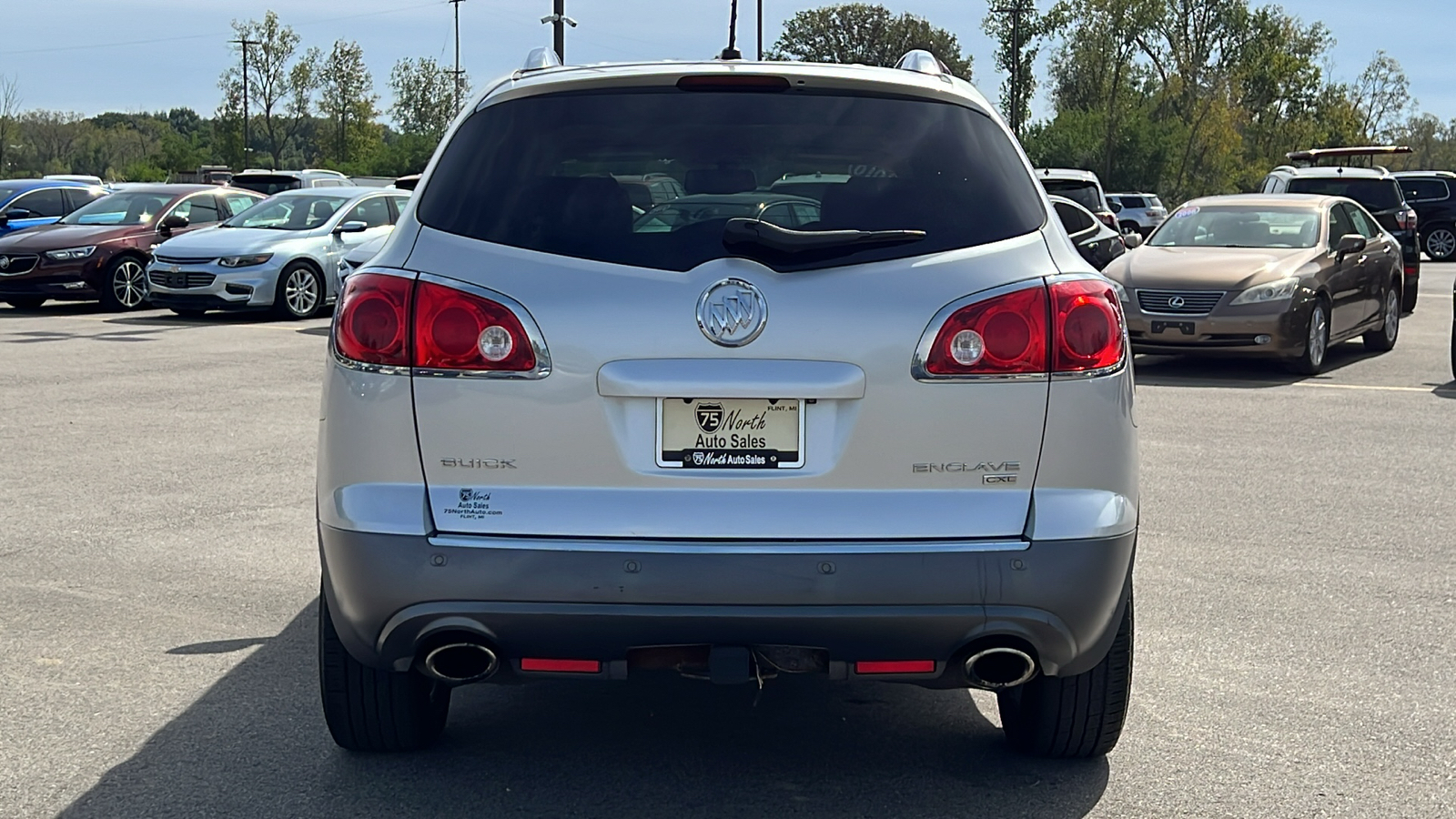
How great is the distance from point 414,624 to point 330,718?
2.39 feet

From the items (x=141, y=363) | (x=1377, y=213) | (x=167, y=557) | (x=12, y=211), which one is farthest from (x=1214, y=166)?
Answer: (x=167, y=557)

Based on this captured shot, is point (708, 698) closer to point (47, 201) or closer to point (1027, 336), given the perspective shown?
point (1027, 336)

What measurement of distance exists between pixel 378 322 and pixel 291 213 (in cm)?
1777

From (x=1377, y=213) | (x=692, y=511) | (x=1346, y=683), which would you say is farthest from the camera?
(x=1377, y=213)

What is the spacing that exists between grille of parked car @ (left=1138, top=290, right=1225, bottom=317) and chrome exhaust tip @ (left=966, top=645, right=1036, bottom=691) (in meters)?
10.6

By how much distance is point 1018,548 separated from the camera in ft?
11.3

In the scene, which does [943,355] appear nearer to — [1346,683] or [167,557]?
[1346,683]

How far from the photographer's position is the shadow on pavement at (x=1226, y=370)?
13.4 meters

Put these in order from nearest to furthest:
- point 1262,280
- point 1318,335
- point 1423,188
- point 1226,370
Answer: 1. point 1262,280
2. point 1318,335
3. point 1226,370
4. point 1423,188

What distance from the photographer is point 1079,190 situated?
24344 mm

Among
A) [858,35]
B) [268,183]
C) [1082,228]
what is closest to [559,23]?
[268,183]

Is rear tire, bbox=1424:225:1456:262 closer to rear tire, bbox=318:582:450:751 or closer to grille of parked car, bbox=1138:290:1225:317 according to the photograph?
grille of parked car, bbox=1138:290:1225:317

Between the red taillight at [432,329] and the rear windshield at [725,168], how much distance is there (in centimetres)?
17

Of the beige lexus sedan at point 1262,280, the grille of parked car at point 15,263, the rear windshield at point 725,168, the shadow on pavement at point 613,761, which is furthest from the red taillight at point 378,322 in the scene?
the grille of parked car at point 15,263
